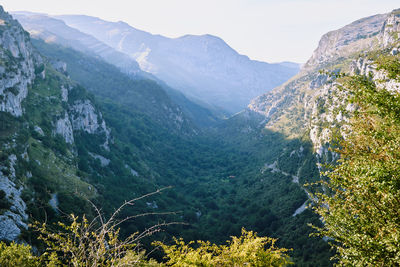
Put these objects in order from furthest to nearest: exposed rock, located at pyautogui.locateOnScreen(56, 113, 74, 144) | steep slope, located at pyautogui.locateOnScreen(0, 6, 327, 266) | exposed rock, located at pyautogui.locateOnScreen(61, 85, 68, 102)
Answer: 1. exposed rock, located at pyautogui.locateOnScreen(61, 85, 68, 102)
2. exposed rock, located at pyautogui.locateOnScreen(56, 113, 74, 144)
3. steep slope, located at pyautogui.locateOnScreen(0, 6, 327, 266)

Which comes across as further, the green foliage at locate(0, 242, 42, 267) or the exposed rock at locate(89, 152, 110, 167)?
the exposed rock at locate(89, 152, 110, 167)

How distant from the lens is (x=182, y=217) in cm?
13138

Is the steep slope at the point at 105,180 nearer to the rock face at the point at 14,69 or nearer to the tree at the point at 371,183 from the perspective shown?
the rock face at the point at 14,69

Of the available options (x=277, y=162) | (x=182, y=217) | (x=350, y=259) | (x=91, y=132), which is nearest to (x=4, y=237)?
(x=350, y=259)

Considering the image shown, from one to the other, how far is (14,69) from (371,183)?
12716 centimetres

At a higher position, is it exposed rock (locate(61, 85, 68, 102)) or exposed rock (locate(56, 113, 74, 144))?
exposed rock (locate(61, 85, 68, 102))

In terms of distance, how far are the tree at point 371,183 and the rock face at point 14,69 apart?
10076cm

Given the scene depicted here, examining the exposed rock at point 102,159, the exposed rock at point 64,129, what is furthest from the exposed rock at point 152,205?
the exposed rock at point 64,129

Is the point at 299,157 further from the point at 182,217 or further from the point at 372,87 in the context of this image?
the point at 372,87

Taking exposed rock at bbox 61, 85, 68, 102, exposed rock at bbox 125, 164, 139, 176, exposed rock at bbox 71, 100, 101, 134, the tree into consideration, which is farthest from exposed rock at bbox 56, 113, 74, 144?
the tree

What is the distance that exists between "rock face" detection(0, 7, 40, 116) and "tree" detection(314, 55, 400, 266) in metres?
101

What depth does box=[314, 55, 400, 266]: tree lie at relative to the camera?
14.5 metres

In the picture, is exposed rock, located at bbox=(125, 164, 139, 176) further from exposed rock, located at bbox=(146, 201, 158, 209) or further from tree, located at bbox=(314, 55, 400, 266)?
tree, located at bbox=(314, 55, 400, 266)

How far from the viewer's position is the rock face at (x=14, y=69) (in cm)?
8656
